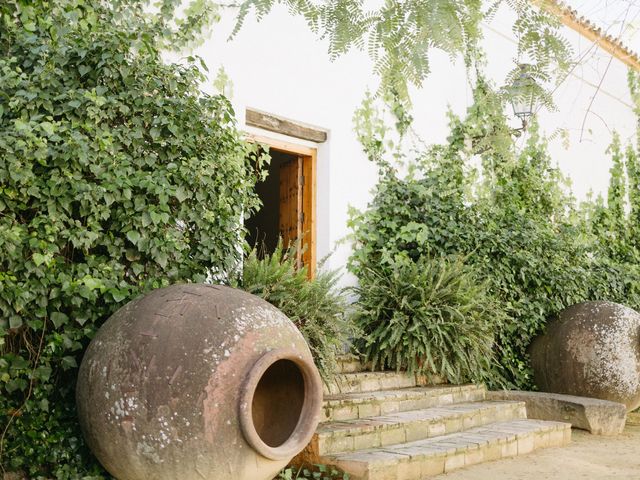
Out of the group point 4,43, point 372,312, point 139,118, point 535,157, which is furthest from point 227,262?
point 535,157

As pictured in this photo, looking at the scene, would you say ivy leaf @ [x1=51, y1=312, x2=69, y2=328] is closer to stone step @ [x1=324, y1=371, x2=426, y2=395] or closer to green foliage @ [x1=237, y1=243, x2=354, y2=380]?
green foliage @ [x1=237, y1=243, x2=354, y2=380]

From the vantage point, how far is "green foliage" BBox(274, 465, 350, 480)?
4.19 meters

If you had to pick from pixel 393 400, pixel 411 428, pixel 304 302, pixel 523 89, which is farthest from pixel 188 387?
pixel 393 400

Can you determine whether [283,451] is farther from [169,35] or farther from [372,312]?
[169,35]

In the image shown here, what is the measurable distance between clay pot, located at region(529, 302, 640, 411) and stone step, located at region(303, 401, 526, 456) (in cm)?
109

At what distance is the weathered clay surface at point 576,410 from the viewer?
6.23 meters

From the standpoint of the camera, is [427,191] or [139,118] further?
[427,191]

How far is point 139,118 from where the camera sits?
15.6ft

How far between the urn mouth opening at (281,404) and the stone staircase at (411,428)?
52 cm

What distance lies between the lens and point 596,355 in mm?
6844

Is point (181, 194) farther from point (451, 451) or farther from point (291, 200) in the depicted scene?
point (291, 200)

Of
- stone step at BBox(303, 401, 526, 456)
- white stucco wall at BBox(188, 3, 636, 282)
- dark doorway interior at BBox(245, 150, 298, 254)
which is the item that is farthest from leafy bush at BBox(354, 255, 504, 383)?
dark doorway interior at BBox(245, 150, 298, 254)

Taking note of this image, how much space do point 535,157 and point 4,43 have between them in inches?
284

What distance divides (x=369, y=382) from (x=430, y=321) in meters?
0.83
